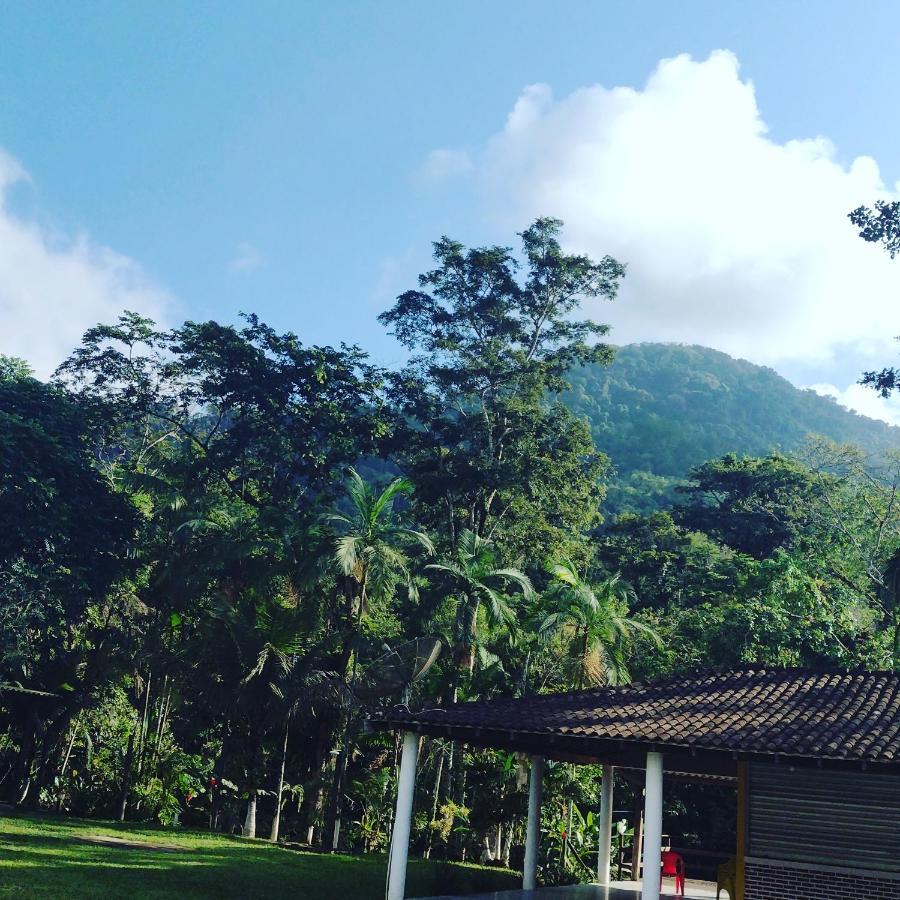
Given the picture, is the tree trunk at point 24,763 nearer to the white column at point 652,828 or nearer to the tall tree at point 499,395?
the tall tree at point 499,395

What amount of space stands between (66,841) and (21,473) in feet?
39.6

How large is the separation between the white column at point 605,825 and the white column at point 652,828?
641 centimetres

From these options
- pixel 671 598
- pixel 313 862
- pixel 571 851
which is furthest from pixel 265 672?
Answer: pixel 671 598

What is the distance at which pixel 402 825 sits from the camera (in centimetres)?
1348

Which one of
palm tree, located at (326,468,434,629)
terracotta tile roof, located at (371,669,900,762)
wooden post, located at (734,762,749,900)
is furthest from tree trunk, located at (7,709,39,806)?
wooden post, located at (734,762,749,900)

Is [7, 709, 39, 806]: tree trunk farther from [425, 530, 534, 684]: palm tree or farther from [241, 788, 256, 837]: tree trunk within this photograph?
[425, 530, 534, 684]: palm tree

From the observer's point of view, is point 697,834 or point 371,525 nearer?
point 371,525

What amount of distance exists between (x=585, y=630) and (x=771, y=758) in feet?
44.0

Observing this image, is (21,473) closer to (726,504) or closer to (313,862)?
(313,862)

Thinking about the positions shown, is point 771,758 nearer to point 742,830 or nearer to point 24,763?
point 742,830

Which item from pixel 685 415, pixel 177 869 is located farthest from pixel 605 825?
pixel 685 415

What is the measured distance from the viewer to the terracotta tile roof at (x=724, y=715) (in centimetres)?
1156

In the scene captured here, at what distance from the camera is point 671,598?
39.0 m

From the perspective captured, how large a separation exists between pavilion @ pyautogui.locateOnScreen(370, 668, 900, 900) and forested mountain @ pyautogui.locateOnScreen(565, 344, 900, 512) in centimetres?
4604
